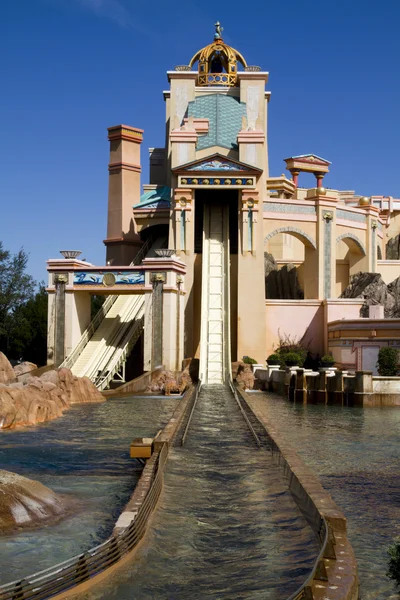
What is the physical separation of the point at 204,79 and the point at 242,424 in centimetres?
3499

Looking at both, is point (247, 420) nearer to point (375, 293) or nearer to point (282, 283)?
point (375, 293)

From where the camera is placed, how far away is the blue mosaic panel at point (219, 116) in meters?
43.4

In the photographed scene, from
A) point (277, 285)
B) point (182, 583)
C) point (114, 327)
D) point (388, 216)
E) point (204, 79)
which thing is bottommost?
point (182, 583)

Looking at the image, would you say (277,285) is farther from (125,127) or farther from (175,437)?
(175,437)

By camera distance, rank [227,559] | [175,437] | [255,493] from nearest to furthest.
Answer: [227,559] < [255,493] < [175,437]

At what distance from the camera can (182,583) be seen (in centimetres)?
695

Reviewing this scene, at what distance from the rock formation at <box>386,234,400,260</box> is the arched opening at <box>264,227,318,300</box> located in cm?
797

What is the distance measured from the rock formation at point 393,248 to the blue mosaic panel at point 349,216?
10.6 m

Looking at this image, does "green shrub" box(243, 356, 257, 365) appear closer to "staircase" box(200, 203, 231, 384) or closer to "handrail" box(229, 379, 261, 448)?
"staircase" box(200, 203, 231, 384)

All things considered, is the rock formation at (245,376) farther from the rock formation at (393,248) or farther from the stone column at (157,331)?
the rock formation at (393,248)

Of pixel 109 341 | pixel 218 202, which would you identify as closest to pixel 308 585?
pixel 109 341

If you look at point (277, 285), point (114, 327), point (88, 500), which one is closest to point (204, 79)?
point (277, 285)

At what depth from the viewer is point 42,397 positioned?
22344 millimetres

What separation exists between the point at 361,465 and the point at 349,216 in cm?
3192
